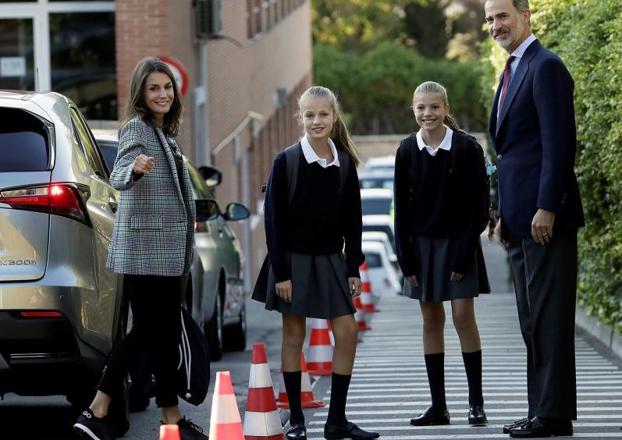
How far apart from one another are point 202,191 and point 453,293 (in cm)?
544

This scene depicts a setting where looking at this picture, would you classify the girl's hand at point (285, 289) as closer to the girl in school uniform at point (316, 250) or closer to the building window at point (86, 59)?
the girl in school uniform at point (316, 250)

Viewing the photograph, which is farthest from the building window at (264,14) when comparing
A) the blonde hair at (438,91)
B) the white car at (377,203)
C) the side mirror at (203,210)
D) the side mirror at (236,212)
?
the blonde hair at (438,91)

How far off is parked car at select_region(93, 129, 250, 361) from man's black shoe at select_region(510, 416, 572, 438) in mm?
4294

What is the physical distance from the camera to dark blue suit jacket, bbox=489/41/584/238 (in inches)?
299

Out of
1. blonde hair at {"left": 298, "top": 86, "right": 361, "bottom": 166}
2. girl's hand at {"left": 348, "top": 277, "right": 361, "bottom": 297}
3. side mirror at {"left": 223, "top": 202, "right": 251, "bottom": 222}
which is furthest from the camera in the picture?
side mirror at {"left": 223, "top": 202, "right": 251, "bottom": 222}

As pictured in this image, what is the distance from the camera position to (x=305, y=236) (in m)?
7.99

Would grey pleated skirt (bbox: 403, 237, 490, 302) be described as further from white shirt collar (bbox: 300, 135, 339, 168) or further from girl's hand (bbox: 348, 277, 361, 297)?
white shirt collar (bbox: 300, 135, 339, 168)

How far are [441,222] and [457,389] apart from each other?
2.10 m

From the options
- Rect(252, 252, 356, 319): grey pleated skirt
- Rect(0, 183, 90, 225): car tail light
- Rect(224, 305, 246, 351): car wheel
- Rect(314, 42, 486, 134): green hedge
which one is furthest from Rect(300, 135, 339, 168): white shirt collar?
Rect(314, 42, 486, 134): green hedge

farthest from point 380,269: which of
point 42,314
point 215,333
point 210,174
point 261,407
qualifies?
point 42,314

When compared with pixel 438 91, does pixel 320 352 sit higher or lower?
lower

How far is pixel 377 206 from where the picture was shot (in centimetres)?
3719

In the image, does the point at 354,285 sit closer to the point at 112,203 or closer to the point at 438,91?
the point at 438,91

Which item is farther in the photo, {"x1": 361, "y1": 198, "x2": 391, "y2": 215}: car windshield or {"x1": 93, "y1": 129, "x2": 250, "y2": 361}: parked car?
{"x1": 361, "y1": 198, "x2": 391, "y2": 215}: car windshield
